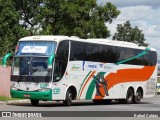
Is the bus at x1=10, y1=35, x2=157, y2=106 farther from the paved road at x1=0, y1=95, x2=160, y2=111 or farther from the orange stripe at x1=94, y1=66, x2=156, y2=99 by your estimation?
the paved road at x1=0, y1=95, x2=160, y2=111

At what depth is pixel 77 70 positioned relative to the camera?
25.1 meters

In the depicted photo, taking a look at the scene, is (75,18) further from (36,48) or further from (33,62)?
(33,62)

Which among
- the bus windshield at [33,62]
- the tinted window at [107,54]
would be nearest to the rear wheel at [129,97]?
the tinted window at [107,54]

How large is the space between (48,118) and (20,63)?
24.1 ft

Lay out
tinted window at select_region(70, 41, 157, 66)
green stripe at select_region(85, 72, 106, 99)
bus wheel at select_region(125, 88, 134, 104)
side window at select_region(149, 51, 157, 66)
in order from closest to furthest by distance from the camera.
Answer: tinted window at select_region(70, 41, 157, 66), green stripe at select_region(85, 72, 106, 99), bus wheel at select_region(125, 88, 134, 104), side window at select_region(149, 51, 157, 66)

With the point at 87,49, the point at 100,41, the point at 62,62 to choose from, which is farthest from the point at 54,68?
the point at 100,41

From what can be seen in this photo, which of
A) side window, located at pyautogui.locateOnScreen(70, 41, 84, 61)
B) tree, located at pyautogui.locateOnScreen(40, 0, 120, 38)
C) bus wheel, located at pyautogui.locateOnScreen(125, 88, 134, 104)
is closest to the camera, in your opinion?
side window, located at pyautogui.locateOnScreen(70, 41, 84, 61)

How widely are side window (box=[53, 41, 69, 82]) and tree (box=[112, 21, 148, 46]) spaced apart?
57745 millimetres

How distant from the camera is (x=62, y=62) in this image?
23.7 metres

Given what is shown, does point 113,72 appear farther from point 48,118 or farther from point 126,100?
point 48,118

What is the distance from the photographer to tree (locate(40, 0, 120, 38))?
Result: 46.7 meters

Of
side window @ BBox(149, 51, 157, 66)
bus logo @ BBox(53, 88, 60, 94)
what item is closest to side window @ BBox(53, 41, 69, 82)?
bus logo @ BBox(53, 88, 60, 94)

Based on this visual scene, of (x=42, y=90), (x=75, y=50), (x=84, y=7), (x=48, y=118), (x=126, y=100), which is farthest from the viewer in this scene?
(x=84, y=7)

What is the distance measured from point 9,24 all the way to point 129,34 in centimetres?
4118
